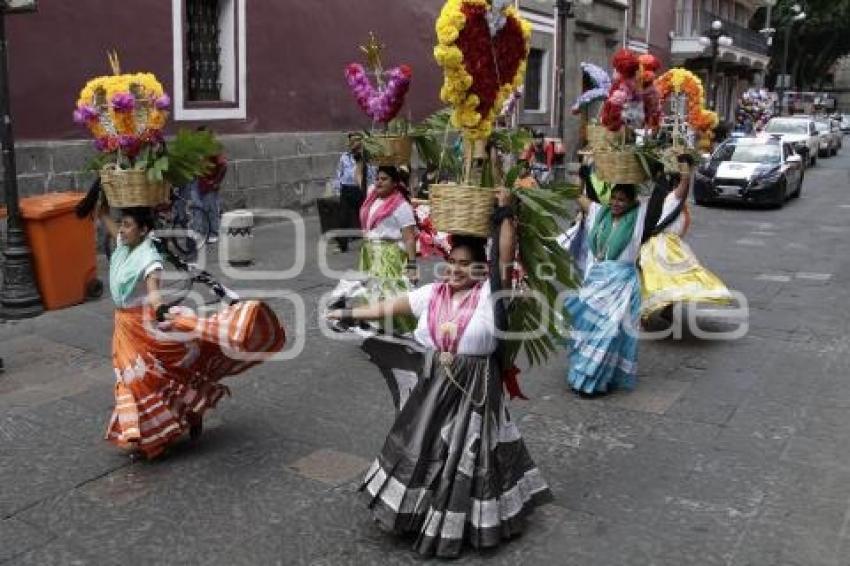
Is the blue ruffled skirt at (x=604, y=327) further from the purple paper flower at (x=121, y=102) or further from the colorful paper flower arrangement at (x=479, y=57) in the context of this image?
the purple paper flower at (x=121, y=102)

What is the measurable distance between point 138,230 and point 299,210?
33.9ft

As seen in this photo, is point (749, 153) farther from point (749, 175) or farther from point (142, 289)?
point (142, 289)

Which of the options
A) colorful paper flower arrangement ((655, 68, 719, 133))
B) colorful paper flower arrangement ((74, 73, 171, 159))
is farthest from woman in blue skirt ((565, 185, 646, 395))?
colorful paper flower arrangement ((74, 73, 171, 159))

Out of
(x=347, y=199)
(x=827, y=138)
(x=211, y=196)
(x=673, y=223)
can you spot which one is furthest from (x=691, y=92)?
(x=827, y=138)

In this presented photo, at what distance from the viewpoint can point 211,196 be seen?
12727 mm

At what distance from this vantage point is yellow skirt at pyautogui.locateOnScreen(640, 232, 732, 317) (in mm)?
8062

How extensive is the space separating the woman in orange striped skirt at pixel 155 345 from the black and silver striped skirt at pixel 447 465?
45.4 inches

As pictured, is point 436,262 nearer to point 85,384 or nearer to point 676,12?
point 85,384

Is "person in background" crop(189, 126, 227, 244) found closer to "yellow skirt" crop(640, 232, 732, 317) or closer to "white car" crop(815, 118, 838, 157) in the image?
"yellow skirt" crop(640, 232, 732, 317)

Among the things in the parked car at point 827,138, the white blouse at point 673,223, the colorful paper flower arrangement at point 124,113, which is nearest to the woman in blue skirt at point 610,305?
the white blouse at point 673,223

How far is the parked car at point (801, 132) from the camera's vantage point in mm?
28344

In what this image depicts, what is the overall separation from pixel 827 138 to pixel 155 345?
115 ft

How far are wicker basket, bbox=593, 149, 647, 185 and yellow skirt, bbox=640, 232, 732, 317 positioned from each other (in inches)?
76.8

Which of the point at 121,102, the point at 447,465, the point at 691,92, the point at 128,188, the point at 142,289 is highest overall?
the point at 691,92
